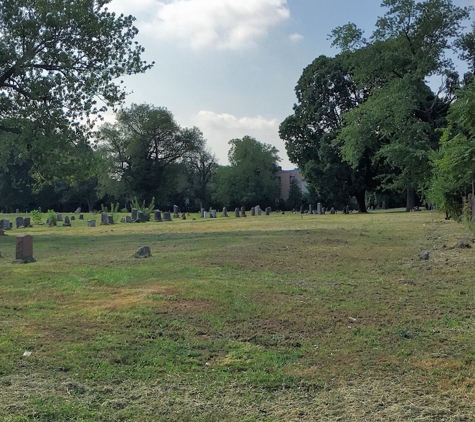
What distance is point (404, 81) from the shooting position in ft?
98.5

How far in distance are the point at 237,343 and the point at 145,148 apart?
5368 cm

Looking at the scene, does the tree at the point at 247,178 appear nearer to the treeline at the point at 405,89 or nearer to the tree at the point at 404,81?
the treeline at the point at 405,89

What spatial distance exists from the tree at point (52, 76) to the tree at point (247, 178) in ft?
136

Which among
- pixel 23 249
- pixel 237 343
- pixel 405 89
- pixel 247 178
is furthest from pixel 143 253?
pixel 247 178

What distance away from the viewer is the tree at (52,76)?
787 inches

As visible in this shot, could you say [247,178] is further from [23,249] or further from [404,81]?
[23,249]

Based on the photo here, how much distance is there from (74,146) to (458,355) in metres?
19.3

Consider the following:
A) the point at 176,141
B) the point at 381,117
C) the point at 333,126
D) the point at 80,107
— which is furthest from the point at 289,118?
the point at 80,107

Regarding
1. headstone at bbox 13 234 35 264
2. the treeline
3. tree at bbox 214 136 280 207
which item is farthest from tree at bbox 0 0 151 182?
tree at bbox 214 136 280 207

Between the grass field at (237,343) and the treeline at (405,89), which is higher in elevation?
the treeline at (405,89)

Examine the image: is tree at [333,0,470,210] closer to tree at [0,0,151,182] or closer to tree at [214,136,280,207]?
tree at [0,0,151,182]

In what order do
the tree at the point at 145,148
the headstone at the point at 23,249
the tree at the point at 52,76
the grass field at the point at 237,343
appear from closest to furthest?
the grass field at the point at 237,343, the headstone at the point at 23,249, the tree at the point at 52,76, the tree at the point at 145,148

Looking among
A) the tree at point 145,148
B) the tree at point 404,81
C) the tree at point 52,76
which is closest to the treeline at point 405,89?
the tree at point 404,81

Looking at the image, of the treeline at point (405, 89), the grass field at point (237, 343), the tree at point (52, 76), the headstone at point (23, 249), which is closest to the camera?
the grass field at point (237, 343)
